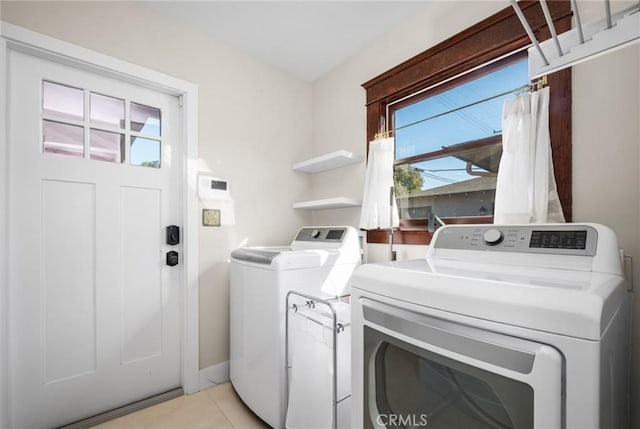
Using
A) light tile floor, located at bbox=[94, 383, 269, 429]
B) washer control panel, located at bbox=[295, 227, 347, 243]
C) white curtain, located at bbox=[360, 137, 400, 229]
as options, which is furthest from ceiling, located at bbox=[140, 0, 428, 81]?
light tile floor, located at bbox=[94, 383, 269, 429]

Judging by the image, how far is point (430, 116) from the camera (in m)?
1.97

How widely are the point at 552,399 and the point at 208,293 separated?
1.97 m

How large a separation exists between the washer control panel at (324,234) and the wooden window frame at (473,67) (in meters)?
0.31

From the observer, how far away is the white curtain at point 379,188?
196 centimetres

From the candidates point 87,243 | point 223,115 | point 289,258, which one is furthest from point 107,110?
point 289,258

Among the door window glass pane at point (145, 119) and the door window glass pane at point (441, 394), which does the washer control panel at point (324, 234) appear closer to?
the door window glass pane at point (441, 394)

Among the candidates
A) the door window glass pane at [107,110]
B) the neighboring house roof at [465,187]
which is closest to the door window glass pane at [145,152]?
the door window glass pane at [107,110]

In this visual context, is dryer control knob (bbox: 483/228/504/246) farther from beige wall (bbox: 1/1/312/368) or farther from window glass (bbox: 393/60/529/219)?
beige wall (bbox: 1/1/312/368)

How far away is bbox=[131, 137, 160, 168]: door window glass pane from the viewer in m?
1.89

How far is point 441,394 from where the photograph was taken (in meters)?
0.81

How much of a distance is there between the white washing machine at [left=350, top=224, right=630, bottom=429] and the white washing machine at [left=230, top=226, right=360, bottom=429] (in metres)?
0.62

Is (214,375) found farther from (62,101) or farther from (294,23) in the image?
(294,23)

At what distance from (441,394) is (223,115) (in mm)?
2167

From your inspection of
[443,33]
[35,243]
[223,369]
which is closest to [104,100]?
[35,243]
